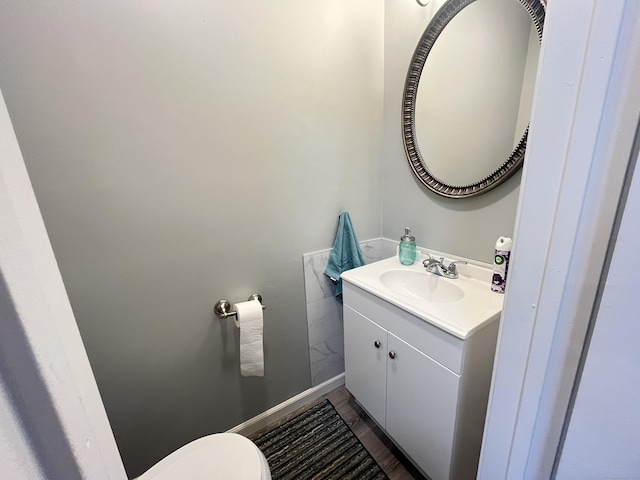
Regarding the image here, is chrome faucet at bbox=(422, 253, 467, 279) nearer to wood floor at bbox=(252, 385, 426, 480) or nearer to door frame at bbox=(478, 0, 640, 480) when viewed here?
door frame at bbox=(478, 0, 640, 480)

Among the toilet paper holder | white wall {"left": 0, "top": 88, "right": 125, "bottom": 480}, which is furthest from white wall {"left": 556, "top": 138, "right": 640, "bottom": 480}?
the toilet paper holder

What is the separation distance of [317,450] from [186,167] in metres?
1.43

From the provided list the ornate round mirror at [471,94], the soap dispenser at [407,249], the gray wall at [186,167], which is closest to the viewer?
the gray wall at [186,167]

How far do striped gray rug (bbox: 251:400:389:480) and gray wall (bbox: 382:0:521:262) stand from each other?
3.47 feet

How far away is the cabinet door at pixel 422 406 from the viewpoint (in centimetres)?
90

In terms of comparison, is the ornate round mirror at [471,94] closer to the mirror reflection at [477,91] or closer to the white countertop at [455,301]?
the mirror reflection at [477,91]

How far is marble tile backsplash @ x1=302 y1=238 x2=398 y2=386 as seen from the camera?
140 cm

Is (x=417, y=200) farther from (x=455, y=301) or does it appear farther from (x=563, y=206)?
(x=563, y=206)

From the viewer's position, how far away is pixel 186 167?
100cm

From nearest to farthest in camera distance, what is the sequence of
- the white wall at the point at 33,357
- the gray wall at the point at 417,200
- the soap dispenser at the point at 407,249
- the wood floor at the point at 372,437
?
the white wall at the point at 33,357, the gray wall at the point at 417,200, the wood floor at the point at 372,437, the soap dispenser at the point at 407,249

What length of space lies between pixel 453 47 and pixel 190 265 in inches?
54.7

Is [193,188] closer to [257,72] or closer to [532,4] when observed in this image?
[257,72]

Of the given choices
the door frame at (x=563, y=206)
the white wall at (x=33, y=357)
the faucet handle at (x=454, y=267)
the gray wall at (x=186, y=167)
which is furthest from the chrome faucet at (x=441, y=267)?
the white wall at (x=33, y=357)

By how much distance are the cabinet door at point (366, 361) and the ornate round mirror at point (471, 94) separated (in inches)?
27.5
